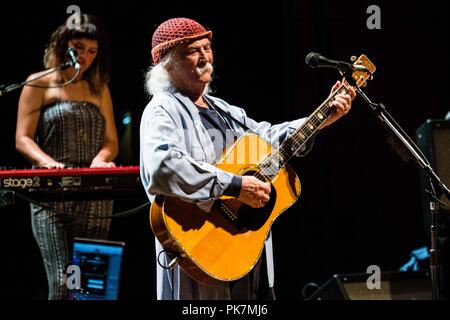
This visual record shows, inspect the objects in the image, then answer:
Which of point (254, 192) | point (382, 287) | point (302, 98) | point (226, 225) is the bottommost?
point (382, 287)

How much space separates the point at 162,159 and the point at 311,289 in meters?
2.91

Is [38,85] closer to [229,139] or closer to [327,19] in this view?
[229,139]

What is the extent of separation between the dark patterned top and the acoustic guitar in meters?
1.38

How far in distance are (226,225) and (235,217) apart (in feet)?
0.18

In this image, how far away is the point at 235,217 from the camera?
315 centimetres

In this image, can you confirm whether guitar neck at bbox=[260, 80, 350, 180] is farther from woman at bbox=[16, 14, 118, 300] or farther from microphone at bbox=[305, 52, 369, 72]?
woman at bbox=[16, 14, 118, 300]

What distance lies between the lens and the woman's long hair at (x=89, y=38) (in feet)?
14.4

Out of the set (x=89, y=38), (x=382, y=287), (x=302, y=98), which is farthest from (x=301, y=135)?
(x=302, y=98)

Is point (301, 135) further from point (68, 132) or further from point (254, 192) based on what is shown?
point (68, 132)

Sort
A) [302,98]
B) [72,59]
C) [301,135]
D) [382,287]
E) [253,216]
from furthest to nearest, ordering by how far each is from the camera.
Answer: [302,98] < [382,287] < [72,59] < [301,135] < [253,216]

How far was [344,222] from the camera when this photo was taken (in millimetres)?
5730

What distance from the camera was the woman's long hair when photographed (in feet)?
14.4

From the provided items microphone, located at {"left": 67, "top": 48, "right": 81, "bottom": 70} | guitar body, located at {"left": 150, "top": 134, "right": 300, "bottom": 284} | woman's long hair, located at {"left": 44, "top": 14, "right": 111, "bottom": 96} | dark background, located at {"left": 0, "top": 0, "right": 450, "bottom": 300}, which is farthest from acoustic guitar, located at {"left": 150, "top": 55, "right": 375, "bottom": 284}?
dark background, located at {"left": 0, "top": 0, "right": 450, "bottom": 300}
